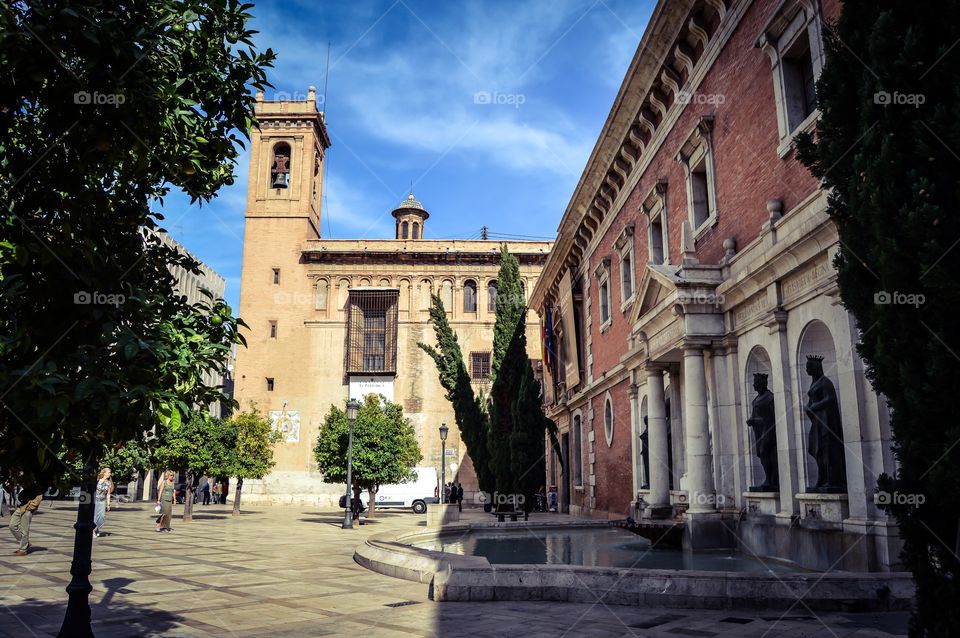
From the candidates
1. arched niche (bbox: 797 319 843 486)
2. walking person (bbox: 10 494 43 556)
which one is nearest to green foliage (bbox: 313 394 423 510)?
walking person (bbox: 10 494 43 556)

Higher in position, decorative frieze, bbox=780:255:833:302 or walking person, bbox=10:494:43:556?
decorative frieze, bbox=780:255:833:302

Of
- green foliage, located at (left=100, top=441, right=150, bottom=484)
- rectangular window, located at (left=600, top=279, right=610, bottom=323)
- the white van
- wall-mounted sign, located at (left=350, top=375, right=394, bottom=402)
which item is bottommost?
the white van

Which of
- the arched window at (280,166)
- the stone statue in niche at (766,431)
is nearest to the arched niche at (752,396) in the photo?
the stone statue in niche at (766,431)

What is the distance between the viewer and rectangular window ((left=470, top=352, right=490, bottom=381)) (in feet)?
154

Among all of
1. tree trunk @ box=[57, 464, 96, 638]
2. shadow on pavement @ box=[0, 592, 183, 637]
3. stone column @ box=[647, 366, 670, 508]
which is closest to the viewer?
tree trunk @ box=[57, 464, 96, 638]

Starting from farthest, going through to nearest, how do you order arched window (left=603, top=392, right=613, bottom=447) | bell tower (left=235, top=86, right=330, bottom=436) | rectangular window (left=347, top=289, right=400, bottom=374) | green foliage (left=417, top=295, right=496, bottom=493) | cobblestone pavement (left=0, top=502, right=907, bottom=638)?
rectangular window (left=347, top=289, right=400, bottom=374) < bell tower (left=235, top=86, right=330, bottom=436) < green foliage (left=417, top=295, right=496, bottom=493) < arched window (left=603, top=392, right=613, bottom=447) < cobblestone pavement (left=0, top=502, right=907, bottom=638)

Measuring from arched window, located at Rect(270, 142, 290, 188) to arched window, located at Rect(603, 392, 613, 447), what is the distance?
32.2 meters

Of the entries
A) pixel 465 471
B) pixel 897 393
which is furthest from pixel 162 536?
pixel 465 471

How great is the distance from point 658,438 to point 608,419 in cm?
714

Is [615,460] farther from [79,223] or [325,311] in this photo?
[325,311]

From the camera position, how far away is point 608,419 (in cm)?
2289

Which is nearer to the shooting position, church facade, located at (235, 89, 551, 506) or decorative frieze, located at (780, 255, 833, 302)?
decorative frieze, located at (780, 255, 833, 302)

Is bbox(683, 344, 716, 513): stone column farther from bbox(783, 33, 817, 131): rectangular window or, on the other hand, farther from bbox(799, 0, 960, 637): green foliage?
bbox(799, 0, 960, 637): green foliage

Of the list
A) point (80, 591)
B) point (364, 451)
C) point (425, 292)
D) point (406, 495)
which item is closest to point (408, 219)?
point (425, 292)
